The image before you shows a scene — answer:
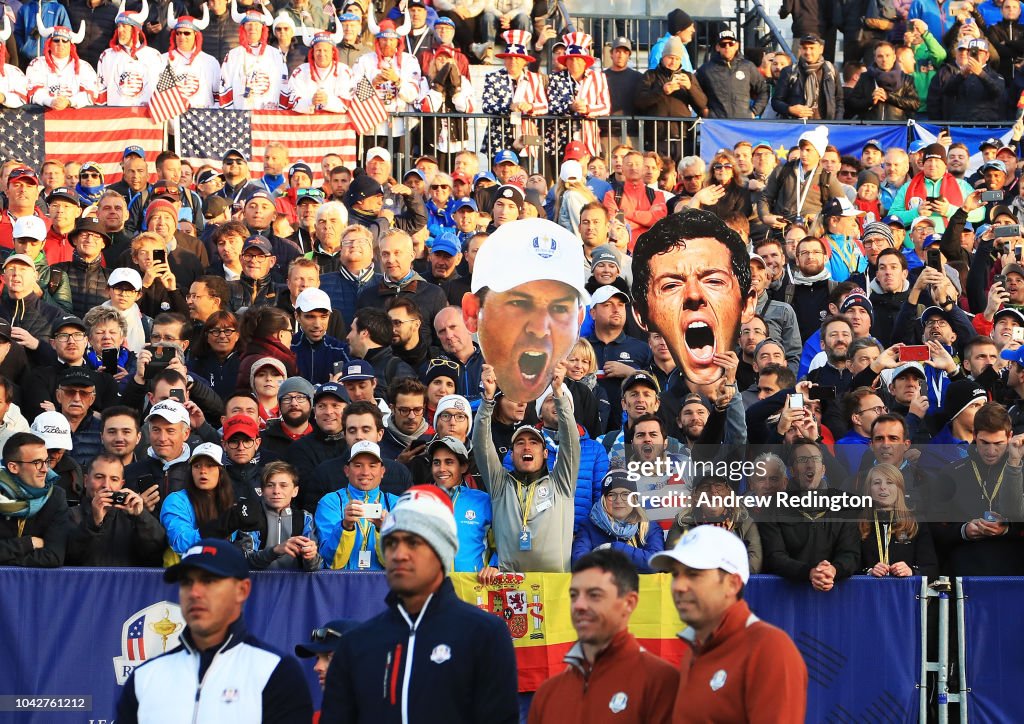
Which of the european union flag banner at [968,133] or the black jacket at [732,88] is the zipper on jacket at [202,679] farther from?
the european union flag banner at [968,133]

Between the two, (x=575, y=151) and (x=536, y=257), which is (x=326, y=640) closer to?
(x=536, y=257)

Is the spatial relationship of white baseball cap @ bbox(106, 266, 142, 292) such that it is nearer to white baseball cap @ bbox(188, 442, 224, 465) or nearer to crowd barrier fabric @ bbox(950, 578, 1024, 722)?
white baseball cap @ bbox(188, 442, 224, 465)

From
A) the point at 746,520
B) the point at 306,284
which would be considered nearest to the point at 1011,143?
the point at 306,284

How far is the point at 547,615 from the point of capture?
9.39 metres

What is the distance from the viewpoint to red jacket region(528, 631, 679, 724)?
620 cm

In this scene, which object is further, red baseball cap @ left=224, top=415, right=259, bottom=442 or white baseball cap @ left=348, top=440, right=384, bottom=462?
red baseball cap @ left=224, top=415, right=259, bottom=442

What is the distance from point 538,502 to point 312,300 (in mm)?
3365

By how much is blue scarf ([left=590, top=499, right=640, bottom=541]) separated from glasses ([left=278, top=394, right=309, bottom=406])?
2136mm

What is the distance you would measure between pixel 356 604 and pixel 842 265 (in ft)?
22.7

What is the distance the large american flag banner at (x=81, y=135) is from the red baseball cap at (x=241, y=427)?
7765 millimetres

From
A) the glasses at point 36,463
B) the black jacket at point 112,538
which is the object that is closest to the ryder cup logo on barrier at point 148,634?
the black jacket at point 112,538

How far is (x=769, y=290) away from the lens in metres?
13.9

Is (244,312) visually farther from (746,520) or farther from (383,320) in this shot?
(746,520)

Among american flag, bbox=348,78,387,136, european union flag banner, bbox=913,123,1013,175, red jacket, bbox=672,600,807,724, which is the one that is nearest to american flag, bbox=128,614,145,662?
red jacket, bbox=672,600,807,724
